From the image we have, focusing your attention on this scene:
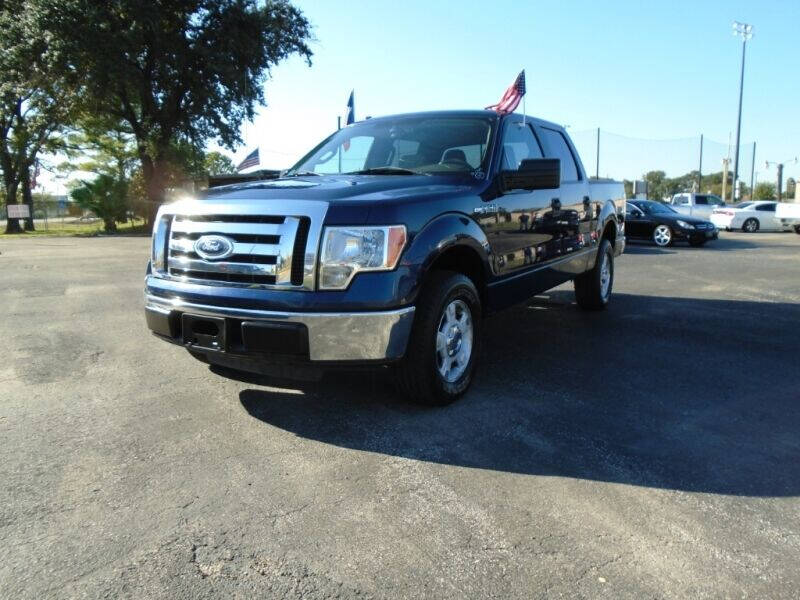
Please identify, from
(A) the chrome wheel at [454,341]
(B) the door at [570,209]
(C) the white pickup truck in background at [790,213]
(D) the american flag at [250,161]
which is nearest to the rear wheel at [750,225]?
(C) the white pickup truck in background at [790,213]

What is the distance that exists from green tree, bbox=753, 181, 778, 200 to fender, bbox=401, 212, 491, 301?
60.2 metres

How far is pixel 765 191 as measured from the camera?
57719 millimetres

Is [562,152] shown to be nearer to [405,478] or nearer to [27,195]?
[405,478]

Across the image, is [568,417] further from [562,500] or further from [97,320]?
[97,320]

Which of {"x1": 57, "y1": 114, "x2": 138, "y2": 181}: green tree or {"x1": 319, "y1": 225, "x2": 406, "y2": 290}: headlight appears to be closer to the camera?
{"x1": 319, "y1": 225, "x2": 406, "y2": 290}: headlight

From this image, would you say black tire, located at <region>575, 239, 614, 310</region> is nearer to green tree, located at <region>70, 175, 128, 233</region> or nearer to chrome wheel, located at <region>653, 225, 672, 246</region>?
chrome wheel, located at <region>653, 225, 672, 246</region>

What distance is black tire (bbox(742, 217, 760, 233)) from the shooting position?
93.2ft

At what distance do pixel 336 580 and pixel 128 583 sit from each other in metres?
0.73

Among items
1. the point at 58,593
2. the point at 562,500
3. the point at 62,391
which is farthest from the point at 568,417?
the point at 62,391

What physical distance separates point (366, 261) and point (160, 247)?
1.53m

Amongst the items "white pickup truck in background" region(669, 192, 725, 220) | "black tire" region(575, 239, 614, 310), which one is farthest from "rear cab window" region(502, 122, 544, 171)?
"white pickup truck in background" region(669, 192, 725, 220)

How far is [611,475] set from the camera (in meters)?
3.12

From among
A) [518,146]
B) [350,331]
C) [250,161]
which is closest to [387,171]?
Answer: [518,146]

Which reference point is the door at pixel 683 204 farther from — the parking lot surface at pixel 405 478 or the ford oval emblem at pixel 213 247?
the ford oval emblem at pixel 213 247
